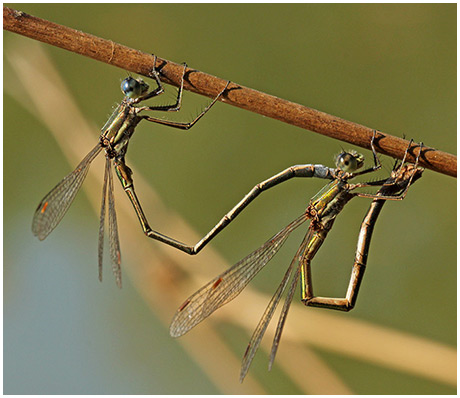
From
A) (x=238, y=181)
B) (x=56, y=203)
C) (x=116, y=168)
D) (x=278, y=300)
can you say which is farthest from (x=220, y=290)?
(x=238, y=181)

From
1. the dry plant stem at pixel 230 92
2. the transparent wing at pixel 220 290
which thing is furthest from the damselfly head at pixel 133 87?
the transparent wing at pixel 220 290

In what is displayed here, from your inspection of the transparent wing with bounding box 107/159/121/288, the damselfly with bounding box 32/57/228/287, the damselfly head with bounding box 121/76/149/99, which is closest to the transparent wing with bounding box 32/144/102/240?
the damselfly with bounding box 32/57/228/287

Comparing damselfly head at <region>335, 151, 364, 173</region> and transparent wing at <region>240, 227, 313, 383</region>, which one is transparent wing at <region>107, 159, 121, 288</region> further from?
damselfly head at <region>335, 151, 364, 173</region>

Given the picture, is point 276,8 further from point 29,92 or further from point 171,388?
point 171,388

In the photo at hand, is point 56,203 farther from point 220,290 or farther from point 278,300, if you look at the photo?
point 278,300

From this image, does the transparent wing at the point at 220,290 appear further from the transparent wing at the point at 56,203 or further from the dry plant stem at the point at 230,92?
the transparent wing at the point at 56,203
